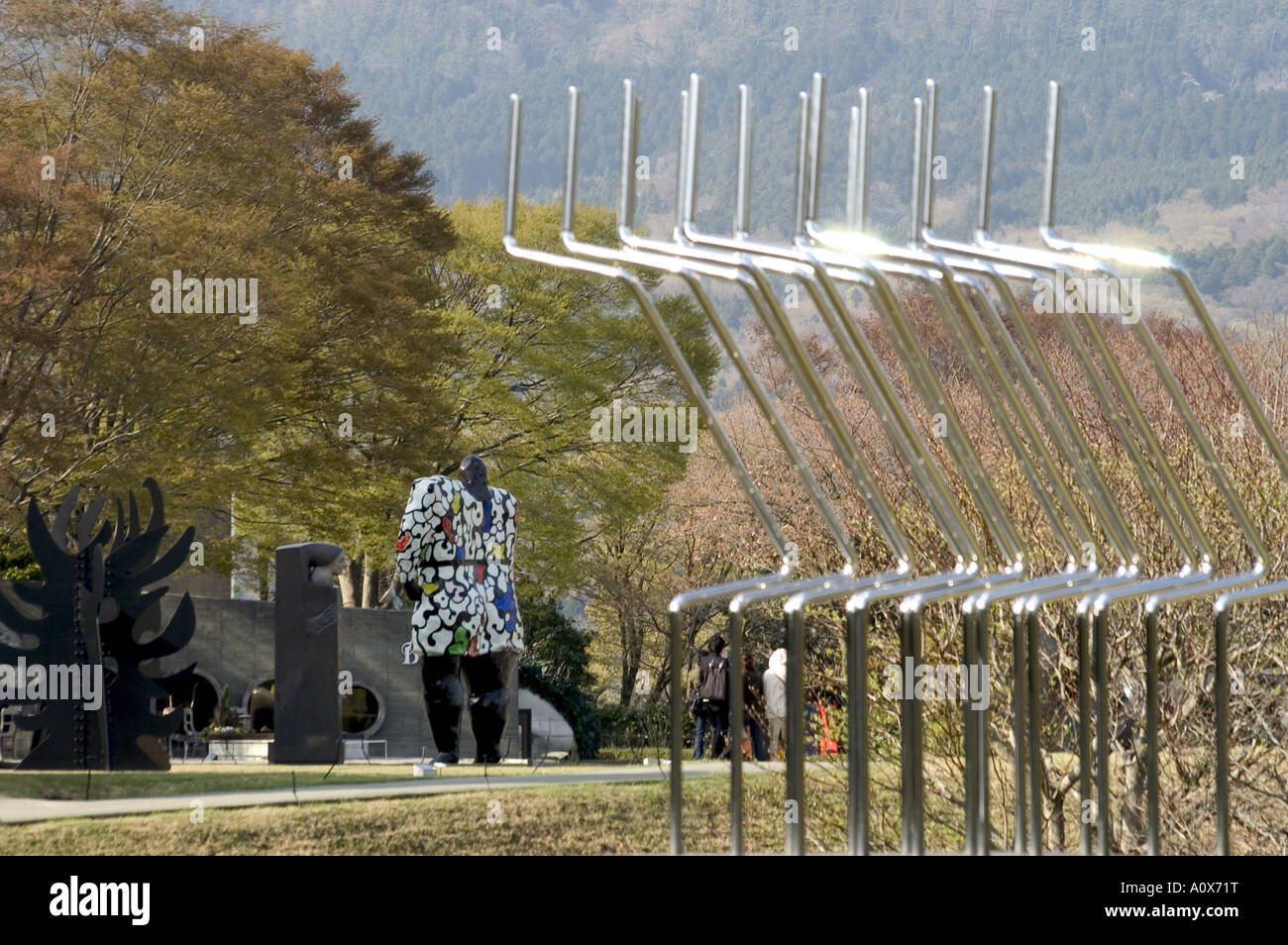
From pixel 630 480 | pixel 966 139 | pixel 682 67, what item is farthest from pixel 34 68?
pixel 966 139

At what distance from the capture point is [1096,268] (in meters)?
4.41

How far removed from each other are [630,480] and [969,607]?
1068 inches

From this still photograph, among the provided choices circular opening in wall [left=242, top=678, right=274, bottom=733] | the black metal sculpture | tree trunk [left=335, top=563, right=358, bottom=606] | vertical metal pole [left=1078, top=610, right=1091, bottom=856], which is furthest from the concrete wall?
vertical metal pole [left=1078, top=610, right=1091, bottom=856]

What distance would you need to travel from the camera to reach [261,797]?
984 centimetres

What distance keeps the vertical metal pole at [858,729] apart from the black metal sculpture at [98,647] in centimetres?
842

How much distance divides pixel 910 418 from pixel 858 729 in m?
0.79

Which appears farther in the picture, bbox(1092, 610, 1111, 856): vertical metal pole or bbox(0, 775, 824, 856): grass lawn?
bbox(0, 775, 824, 856): grass lawn

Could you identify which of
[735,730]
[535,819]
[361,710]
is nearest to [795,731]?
[735,730]

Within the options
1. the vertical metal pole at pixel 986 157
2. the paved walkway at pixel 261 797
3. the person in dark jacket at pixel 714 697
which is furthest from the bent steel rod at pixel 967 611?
the person in dark jacket at pixel 714 697

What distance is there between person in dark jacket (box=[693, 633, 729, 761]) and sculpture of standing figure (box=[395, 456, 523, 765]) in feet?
15.0

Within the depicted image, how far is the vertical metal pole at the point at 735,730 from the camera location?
4445 mm

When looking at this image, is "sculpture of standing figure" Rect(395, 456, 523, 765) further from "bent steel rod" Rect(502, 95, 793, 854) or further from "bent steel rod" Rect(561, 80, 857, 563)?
"bent steel rod" Rect(561, 80, 857, 563)

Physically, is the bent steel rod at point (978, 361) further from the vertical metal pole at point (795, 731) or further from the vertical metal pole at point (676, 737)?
the vertical metal pole at point (676, 737)

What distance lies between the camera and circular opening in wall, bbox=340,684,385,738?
23.2 meters
